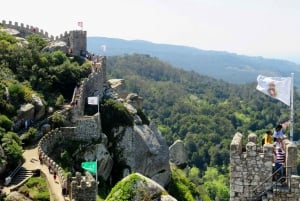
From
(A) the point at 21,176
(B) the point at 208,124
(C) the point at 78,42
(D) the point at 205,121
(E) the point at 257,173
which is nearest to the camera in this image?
(E) the point at 257,173

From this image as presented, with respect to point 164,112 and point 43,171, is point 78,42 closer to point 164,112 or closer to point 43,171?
point 43,171

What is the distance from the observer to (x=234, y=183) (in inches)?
548

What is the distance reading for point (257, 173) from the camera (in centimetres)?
1376

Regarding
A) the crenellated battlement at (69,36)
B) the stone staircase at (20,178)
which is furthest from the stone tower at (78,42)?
the stone staircase at (20,178)

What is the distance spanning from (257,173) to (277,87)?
3.77 metres

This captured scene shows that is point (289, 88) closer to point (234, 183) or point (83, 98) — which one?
point (234, 183)

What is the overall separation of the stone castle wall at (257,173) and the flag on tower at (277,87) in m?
2.86

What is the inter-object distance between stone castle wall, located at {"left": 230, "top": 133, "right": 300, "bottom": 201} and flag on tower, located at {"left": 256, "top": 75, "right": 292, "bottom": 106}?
2855 millimetres

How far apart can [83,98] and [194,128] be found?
111401mm

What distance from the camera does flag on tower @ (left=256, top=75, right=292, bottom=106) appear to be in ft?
54.1

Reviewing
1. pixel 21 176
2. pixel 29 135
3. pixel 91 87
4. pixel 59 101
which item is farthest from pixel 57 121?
pixel 21 176

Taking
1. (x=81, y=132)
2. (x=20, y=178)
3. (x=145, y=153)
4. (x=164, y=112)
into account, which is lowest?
(x=164, y=112)

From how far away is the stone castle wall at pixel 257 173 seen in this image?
44.3ft

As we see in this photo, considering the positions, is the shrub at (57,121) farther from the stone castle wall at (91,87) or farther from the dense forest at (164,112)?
the dense forest at (164,112)
